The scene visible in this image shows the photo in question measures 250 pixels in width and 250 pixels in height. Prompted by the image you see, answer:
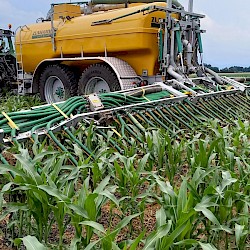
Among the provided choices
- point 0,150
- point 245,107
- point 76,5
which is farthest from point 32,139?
point 76,5

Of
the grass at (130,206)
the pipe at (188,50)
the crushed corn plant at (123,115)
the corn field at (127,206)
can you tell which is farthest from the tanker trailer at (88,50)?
the grass at (130,206)

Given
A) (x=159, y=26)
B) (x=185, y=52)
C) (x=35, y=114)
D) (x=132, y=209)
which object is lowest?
(x=132, y=209)

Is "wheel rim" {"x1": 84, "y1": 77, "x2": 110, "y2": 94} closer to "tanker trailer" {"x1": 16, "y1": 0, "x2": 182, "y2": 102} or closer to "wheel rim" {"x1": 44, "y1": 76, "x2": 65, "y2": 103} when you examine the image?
"tanker trailer" {"x1": 16, "y1": 0, "x2": 182, "y2": 102}

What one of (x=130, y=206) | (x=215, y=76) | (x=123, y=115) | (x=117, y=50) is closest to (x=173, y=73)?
(x=117, y=50)

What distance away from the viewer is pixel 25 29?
788cm

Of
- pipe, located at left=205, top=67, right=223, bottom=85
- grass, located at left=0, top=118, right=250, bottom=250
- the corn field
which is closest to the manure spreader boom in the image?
pipe, located at left=205, top=67, right=223, bottom=85

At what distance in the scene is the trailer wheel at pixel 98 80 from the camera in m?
6.00

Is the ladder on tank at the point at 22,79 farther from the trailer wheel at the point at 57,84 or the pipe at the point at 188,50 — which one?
the pipe at the point at 188,50

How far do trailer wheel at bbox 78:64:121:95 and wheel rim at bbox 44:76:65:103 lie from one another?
2.44 ft

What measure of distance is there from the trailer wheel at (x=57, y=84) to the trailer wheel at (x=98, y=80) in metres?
0.39

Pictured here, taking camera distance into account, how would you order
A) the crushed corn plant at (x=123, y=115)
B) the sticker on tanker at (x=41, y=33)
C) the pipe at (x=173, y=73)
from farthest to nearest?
the sticker on tanker at (x=41, y=33) → the pipe at (x=173, y=73) → the crushed corn plant at (x=123, y=115)

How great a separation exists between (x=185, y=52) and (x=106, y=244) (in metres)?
5.14

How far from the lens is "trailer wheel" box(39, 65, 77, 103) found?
6.79m

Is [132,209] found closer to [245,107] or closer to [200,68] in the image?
[245,107]
